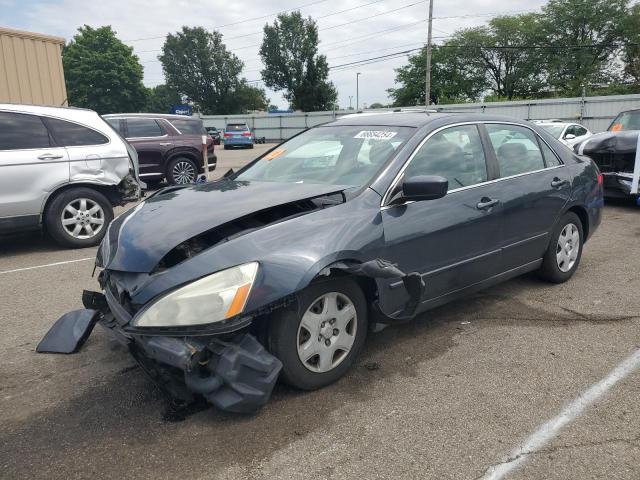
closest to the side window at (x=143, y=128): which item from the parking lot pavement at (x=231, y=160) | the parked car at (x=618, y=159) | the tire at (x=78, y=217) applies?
the parking lot pavement at (x=231, y=160)

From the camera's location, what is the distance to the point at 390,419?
2.75 meters

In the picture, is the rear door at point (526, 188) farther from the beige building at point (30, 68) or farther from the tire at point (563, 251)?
the beige building at point (30, 68)

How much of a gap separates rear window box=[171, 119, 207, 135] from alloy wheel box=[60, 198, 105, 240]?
628 cm

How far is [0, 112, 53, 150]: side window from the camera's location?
6172mm

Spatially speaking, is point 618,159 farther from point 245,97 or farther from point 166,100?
point 166,100

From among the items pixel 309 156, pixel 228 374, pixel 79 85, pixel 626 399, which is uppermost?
pixel 79 85

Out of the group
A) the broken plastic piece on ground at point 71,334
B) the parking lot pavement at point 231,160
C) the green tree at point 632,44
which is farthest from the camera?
the green tree at point 632,44

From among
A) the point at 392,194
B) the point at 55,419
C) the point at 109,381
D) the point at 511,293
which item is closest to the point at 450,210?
the point at 392,194

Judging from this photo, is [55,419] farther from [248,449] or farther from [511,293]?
[511,293]

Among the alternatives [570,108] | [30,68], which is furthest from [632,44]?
[30,68]

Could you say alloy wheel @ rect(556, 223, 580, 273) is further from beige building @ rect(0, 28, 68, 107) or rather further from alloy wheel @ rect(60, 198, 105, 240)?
beige building @ rect(0, 28, 68, 107)

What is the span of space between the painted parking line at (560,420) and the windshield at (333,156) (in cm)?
173

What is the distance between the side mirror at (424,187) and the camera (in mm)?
3174

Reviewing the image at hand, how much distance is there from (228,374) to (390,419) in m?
Result: 0.88
